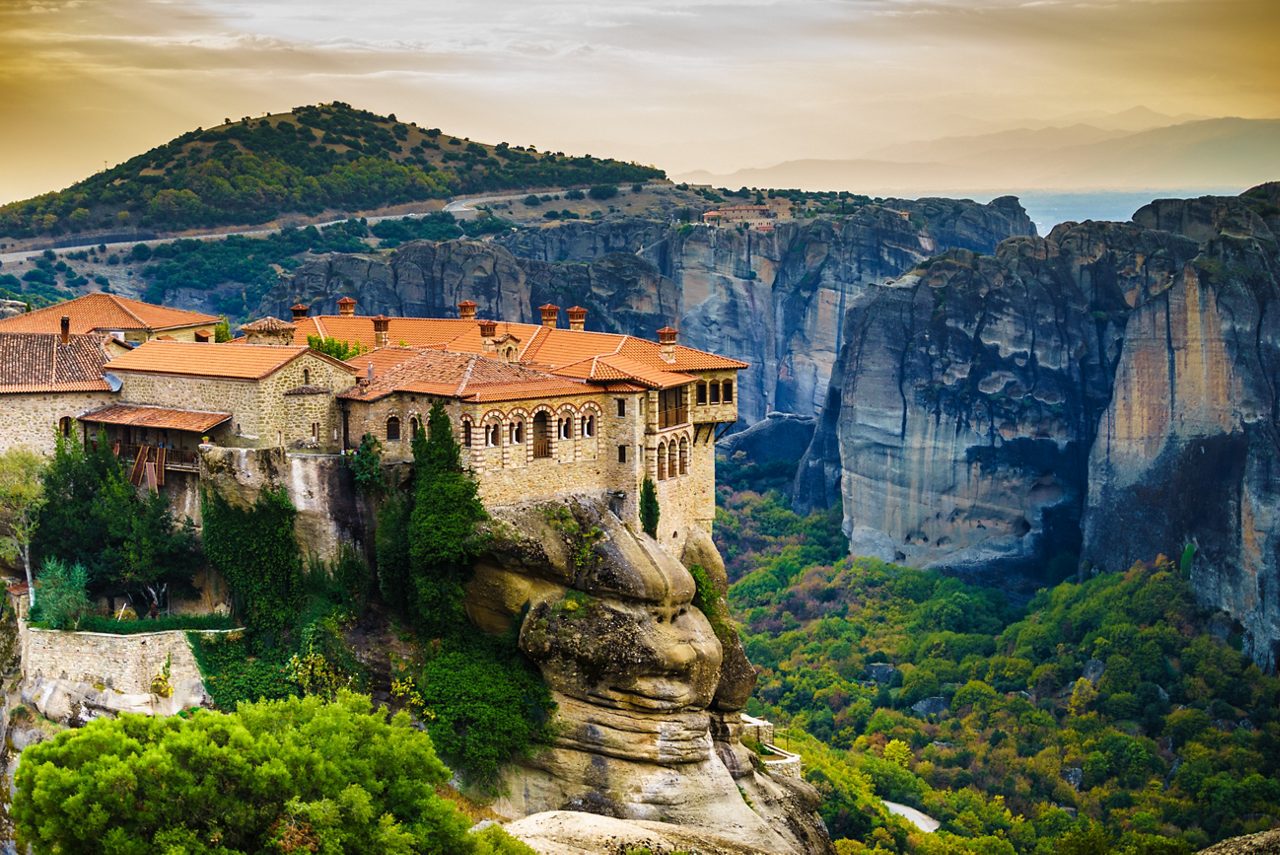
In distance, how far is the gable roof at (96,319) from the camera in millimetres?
59606

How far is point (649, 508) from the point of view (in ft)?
174

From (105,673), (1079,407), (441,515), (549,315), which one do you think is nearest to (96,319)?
(549,315)

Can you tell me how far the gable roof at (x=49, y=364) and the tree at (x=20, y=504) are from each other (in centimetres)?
208

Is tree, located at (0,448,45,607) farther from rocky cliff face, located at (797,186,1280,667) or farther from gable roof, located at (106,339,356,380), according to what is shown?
rocky cliff face, located at (797,186,1280,667)

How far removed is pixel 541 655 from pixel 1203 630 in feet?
157

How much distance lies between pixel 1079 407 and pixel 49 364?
6573 cm

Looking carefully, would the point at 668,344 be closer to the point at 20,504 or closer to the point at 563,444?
the point at 563,444

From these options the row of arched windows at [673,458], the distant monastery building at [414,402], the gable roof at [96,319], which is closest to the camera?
the distant monastery building at [414,402]

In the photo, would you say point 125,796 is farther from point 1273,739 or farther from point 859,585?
point 859,585

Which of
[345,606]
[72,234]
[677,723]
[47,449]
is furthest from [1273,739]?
[72,234]

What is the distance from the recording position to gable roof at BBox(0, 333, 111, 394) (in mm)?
54594

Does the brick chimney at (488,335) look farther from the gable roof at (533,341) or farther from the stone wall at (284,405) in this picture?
the stone wall at (284,405)

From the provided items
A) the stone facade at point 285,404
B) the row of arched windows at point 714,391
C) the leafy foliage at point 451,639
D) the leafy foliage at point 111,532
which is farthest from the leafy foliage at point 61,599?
the row of arched windows at point 714,391

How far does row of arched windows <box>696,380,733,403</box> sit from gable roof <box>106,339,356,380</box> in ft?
31.4
